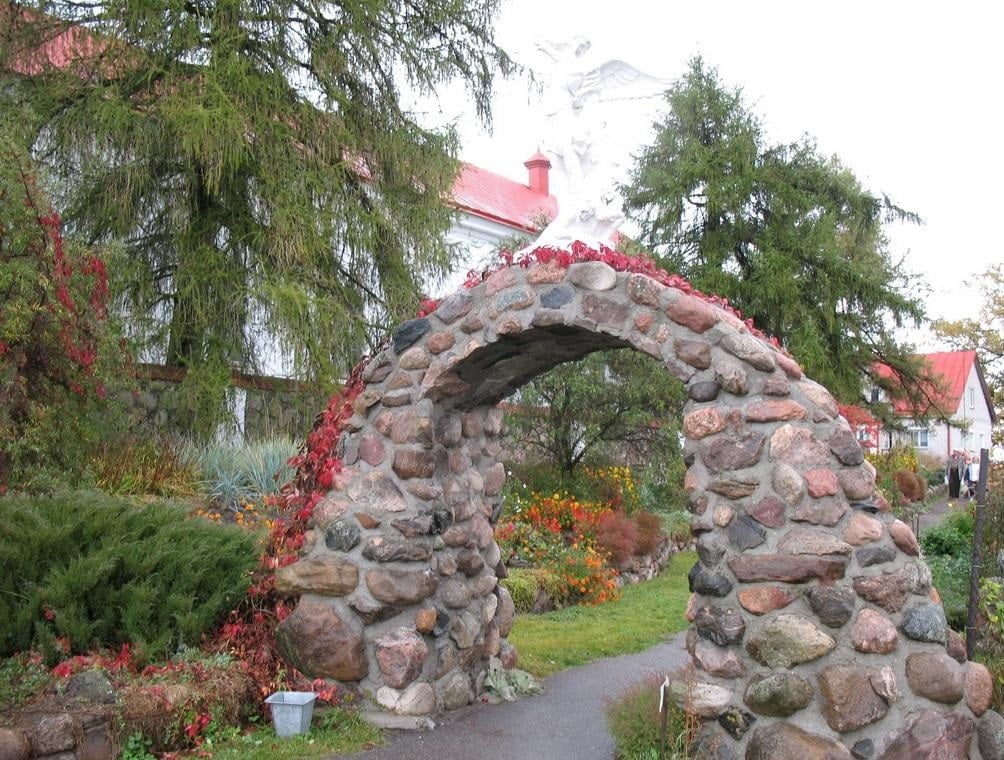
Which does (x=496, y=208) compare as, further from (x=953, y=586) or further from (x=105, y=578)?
(x=105, y=578)

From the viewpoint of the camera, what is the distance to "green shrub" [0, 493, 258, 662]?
5.26 metres

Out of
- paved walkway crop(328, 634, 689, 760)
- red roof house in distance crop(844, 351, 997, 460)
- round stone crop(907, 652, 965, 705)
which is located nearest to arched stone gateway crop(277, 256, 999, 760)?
round stone crop(907, 652, 965, 705)

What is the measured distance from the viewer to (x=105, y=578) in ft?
17.9

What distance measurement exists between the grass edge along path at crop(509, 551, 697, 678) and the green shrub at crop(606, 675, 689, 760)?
6.40 ft

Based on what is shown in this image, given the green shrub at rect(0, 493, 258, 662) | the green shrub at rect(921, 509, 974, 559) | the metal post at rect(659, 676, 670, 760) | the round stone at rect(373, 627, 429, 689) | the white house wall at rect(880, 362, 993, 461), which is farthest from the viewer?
the white house wall at rect(880, 362, 993, 461)

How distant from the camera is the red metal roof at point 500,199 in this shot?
871 inches

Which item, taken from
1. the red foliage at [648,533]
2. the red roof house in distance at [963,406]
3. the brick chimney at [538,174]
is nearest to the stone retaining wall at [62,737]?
the red foliage at [648,533]

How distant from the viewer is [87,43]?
37.3 ft

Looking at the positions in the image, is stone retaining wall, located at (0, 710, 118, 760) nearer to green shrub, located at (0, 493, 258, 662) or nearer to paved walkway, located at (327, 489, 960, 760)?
green shrub, located at (0, 493, 258, 662)

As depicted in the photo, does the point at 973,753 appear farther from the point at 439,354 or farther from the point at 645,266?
the point at 439,354

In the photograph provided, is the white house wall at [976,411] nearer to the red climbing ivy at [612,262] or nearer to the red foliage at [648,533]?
the red foliage at [648,533]

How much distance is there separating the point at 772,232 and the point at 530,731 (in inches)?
578

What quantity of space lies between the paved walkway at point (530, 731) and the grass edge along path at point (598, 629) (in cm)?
55

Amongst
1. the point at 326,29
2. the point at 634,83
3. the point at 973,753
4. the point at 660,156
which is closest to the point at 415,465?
the point at 634,83
